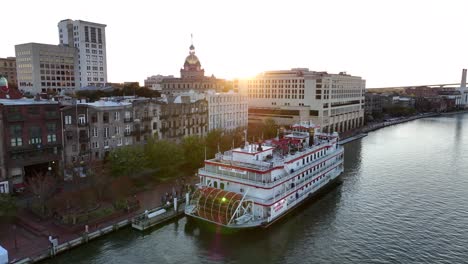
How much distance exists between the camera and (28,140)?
4591cm

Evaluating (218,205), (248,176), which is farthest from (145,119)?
(218,205)

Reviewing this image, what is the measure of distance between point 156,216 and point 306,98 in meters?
87.7

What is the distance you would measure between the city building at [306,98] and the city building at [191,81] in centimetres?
1483

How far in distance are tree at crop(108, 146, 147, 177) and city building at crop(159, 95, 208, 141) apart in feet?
51.1

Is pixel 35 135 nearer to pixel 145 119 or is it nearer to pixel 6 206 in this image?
pixel 6 206

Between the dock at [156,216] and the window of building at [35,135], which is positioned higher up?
the window of building at [35,135]

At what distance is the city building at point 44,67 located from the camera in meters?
147

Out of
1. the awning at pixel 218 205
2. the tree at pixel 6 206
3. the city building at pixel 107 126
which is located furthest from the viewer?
the city building at pixel 107 126

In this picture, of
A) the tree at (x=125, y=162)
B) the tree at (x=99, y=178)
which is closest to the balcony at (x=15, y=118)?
the tree at (x=99, y=178)

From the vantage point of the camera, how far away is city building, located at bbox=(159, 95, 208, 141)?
65.6 m

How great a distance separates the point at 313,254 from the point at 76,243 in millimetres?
23262

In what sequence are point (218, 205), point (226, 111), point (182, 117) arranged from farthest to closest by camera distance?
1. point (226, 111)
2. point (182, 117)
3. point (218, 205)

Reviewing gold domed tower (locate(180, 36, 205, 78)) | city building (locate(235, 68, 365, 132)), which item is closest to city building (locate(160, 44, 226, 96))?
gold domed tower (locate(180, 36, 205, 78))

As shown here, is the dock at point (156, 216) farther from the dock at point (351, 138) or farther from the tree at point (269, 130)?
the dock at point (351, 138)
